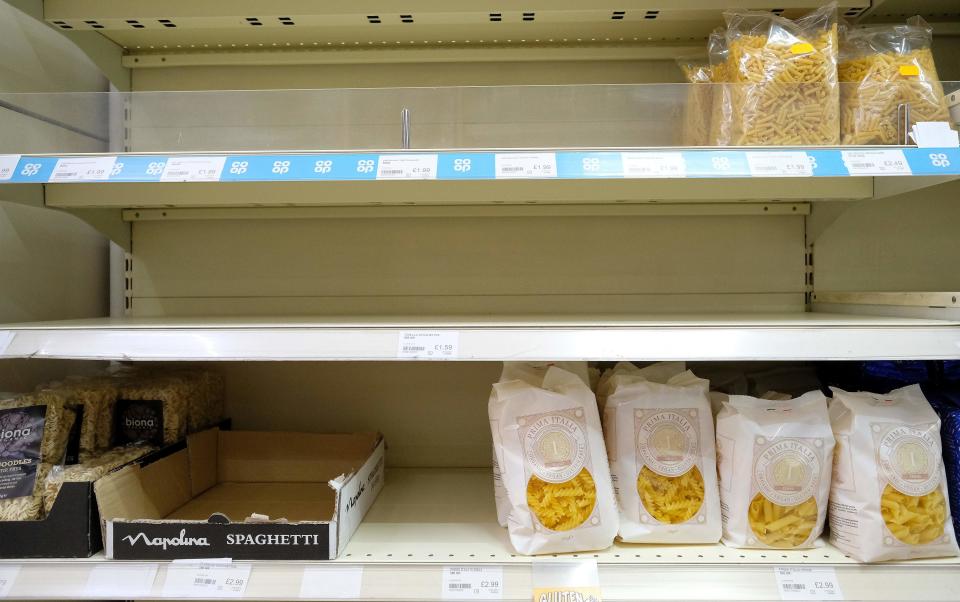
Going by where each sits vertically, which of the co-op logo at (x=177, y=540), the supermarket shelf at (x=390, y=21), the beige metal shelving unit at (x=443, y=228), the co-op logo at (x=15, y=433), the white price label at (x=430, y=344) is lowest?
the co-op logo at (x=177, y=540)

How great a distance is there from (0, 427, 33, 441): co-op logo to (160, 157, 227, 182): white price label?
1.78 feet

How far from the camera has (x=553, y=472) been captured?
3.16 ft

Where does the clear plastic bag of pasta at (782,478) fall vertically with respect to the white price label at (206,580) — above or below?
above

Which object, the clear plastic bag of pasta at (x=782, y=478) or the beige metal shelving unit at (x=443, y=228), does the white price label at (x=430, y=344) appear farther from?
the clear plastic bag of pasta at (x=782, y=478)

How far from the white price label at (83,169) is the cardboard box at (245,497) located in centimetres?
52

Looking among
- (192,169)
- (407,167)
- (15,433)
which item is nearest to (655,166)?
(407,167)

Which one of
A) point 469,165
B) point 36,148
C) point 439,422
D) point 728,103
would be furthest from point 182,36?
point 728,103

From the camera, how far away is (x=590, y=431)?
981 mm

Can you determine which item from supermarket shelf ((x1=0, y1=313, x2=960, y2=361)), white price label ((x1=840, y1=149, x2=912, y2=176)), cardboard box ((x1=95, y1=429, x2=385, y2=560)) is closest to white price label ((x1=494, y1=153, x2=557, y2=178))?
supermarket shelf ((x1=0, y1=313, x2=960, y2=361))

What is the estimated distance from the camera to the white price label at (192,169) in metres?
0.93

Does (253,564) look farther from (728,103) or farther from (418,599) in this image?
(728,103)

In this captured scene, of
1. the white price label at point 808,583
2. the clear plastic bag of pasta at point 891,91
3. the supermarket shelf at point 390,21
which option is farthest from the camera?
the supermarket shelf at point 390,21

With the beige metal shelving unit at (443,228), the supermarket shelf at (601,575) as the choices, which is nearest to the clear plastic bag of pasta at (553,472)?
the supermarket shelf at (601,575)

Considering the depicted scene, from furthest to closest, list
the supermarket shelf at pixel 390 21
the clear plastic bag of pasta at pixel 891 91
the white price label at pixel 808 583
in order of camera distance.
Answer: the supermarket shelf at pixel 390 21 < the clear plastic bag of pasta at pixel 891 91 < the white price label at pixel 808 583
